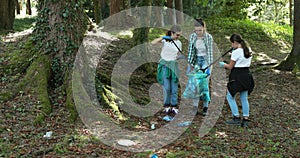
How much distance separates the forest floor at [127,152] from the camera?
529cm

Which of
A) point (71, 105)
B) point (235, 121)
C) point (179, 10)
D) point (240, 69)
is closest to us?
point (71, 105)

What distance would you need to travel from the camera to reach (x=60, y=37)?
6.94 metres

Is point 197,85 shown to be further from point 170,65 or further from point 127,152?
point 127,152

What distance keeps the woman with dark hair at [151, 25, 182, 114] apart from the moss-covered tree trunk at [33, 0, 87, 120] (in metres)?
1.75

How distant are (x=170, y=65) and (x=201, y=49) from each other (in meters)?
0.76

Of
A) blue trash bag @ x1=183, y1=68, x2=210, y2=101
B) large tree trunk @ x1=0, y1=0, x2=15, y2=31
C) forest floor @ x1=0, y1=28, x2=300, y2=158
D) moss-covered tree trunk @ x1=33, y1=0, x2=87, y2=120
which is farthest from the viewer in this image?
large tree trunk @ x1=0, y1=0, x2=15, y2=31

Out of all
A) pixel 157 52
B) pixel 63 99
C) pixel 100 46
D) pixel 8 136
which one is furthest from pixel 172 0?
pixel 8 136

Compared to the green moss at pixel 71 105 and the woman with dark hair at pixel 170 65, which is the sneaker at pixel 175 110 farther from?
the green moss at pixel 71 105

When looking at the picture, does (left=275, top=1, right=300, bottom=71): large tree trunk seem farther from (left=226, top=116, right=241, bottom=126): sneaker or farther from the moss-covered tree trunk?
the moss-covered tree trunk

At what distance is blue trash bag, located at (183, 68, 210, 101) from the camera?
23.5ft

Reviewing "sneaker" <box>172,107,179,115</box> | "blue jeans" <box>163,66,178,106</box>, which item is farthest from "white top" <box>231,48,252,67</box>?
"sneaker" <box>172,107,179,115</box>

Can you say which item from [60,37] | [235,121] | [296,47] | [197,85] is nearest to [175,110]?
[197,85]

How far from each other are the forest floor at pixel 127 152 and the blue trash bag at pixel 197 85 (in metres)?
0.49

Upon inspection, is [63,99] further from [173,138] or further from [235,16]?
[235,16]
